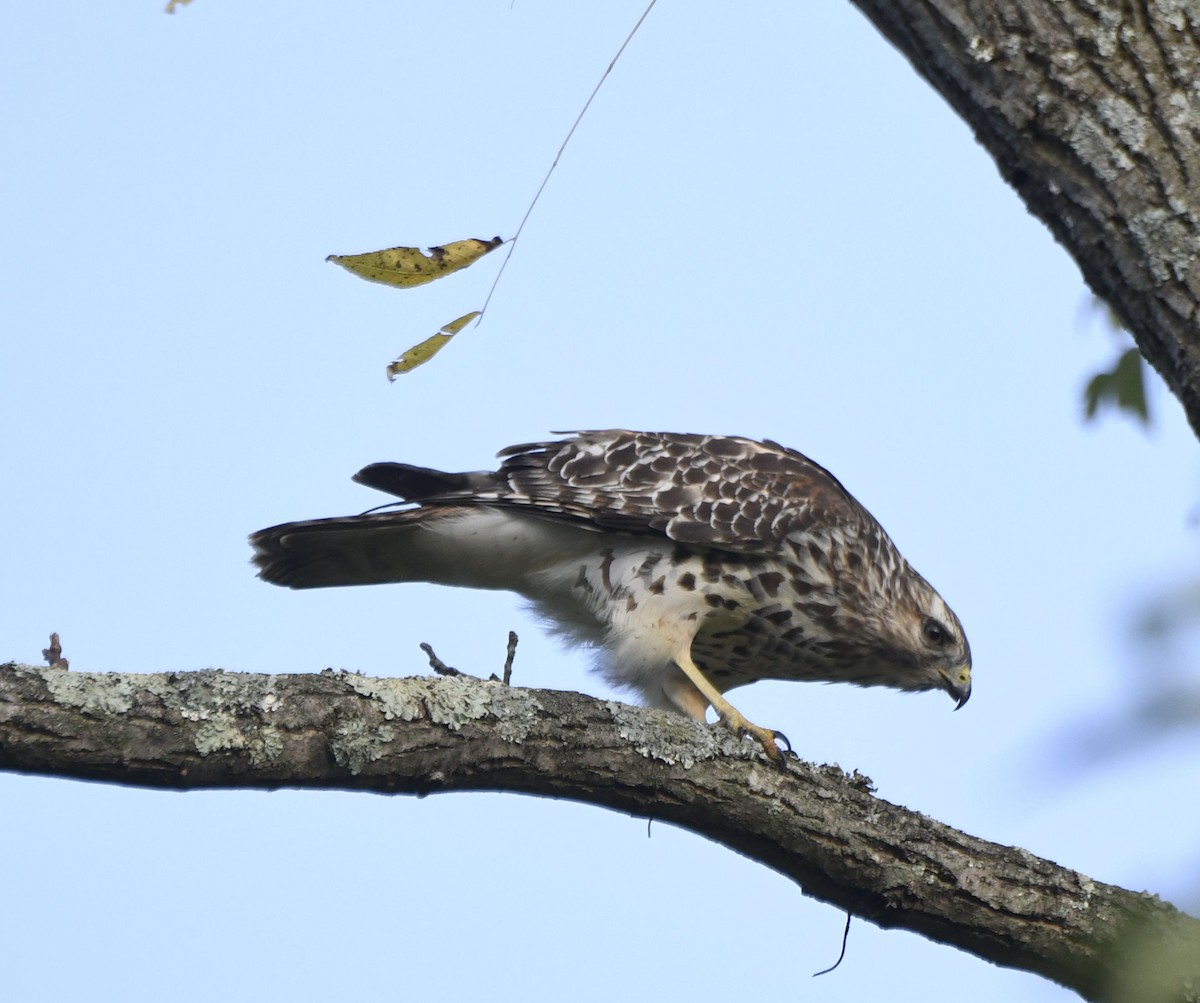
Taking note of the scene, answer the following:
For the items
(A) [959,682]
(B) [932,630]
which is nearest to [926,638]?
(B) [932,630]

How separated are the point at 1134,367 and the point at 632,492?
2772 mm

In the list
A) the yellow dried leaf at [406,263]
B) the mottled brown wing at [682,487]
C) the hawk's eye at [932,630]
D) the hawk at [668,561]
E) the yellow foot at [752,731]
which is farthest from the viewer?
the hawk's eye at [932,630]

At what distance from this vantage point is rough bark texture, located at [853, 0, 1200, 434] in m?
2.37

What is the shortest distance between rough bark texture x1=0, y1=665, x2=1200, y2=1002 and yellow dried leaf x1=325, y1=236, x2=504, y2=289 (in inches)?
42.7

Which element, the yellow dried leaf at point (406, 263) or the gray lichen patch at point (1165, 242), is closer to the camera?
the gray lichen patch at point (1165, 242)

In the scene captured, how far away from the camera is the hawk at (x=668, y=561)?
6000 mm

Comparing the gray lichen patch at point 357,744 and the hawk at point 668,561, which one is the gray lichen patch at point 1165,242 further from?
the hawk at point 668,561

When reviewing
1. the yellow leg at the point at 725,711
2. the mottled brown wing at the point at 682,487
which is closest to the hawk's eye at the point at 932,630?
the mottled brown wing at the point at 682,487

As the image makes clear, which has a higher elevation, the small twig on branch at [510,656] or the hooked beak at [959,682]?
the small twig on branch at [510,656]

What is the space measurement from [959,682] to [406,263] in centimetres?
432

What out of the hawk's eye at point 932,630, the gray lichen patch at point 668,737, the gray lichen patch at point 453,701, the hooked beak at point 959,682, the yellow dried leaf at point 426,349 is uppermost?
the yellow dried leaf at point 426,349

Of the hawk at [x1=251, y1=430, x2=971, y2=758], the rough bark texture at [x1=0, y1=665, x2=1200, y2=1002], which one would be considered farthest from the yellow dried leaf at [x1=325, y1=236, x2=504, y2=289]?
the hawk at [x1=251, y1=430, x2=971, y2=758]

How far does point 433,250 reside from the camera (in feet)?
10.3

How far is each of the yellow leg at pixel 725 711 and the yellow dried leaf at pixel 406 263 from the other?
2344 mm
